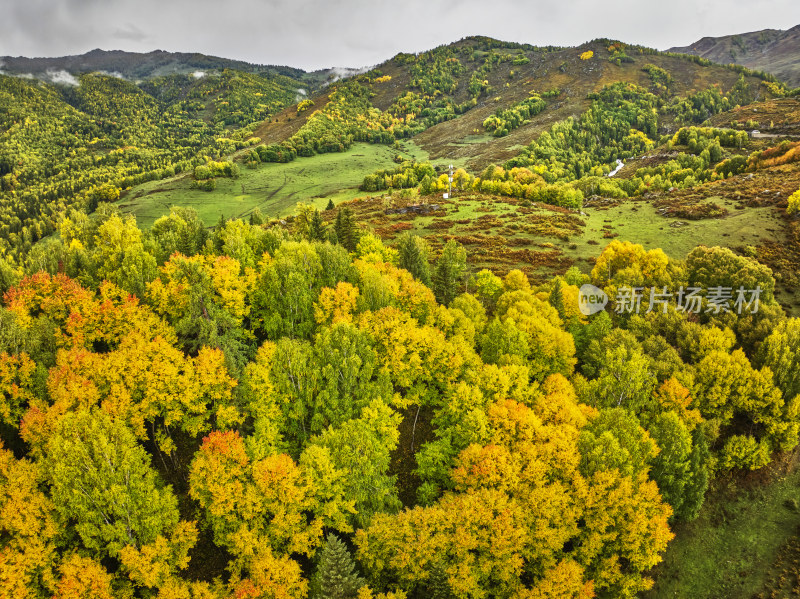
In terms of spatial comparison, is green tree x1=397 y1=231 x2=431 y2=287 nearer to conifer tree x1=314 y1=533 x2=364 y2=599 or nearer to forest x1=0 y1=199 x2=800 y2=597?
forest x1=0 y1=199 x2=800 y2=597

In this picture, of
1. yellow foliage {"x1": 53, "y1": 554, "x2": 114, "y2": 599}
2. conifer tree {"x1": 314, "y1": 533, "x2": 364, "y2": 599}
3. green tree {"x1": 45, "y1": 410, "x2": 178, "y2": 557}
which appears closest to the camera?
yellow foliage {"x1": 53, "y1": 554, "x2": 114, "y2": 599}

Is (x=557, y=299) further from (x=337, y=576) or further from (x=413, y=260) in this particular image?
(x=337, y=576)

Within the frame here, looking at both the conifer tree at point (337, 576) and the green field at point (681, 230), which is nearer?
the conifer tree at point (337, 576)

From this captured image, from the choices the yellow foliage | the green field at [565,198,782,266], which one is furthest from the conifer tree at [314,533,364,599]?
the green field at [565,198,782,266]

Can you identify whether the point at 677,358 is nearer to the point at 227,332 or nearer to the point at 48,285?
Answer: the point at 227,332

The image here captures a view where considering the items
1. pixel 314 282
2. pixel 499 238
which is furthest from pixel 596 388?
pixel 499 238

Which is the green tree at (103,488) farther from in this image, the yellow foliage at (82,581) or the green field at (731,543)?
the green field at (731,543)

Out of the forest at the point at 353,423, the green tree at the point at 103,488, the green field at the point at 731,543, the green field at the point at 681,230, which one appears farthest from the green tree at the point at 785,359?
the green tree at the point at 103,488

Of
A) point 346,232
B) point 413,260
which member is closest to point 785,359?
point 413,260
